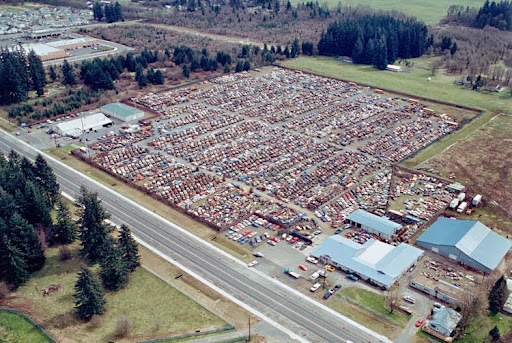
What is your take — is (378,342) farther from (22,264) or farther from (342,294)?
(22,264)

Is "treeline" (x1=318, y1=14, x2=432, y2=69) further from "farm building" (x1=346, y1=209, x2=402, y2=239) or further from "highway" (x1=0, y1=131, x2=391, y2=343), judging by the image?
"highway" (x1=0, y1=131, x2=391, y2=343)

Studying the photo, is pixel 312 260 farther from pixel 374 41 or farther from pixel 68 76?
pixel 374 41

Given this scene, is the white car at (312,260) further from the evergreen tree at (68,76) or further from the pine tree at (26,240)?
the evergreen tree at (68,76)

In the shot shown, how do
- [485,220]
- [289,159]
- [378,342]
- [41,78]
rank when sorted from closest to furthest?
[378,342], [485,220], [289,159], [41,78]

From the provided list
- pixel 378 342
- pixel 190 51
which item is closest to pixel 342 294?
pixel 378 342

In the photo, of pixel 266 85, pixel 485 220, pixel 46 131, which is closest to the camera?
pixel 485 220

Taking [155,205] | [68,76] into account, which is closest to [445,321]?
[155,205]

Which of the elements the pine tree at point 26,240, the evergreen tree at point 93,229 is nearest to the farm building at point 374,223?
the evergreen tree at point 93,229

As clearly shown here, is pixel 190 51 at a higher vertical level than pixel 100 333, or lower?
higher

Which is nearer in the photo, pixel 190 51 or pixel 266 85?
pixel 266 85
